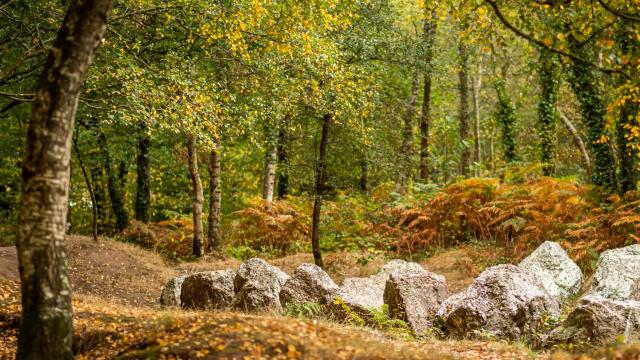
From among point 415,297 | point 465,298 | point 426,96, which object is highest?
point 426,96

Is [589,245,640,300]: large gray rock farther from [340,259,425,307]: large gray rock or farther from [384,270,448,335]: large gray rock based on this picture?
[340,259,425,307]: large gray rock

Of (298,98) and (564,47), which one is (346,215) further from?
(564,47)

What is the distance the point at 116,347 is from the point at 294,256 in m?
11.1

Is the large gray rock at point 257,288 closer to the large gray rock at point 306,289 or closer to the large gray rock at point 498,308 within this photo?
the large gray rock at point 306,289

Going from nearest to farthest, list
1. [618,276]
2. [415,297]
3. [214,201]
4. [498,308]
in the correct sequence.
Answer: [498,308]
[415,297]
[618,276]
[214,201]

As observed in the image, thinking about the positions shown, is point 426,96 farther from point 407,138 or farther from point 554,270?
point 554,270

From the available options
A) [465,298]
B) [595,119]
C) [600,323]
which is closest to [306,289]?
[465,298]

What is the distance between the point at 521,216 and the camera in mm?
16797

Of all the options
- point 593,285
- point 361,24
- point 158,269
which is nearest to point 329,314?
point 593,285

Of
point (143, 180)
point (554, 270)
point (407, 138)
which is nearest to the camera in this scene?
point (554, 270)

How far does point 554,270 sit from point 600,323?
4.67m

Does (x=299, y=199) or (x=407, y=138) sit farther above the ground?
(x=407, y=138)

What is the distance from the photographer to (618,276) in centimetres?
1108

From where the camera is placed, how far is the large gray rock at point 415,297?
10.2 meters
